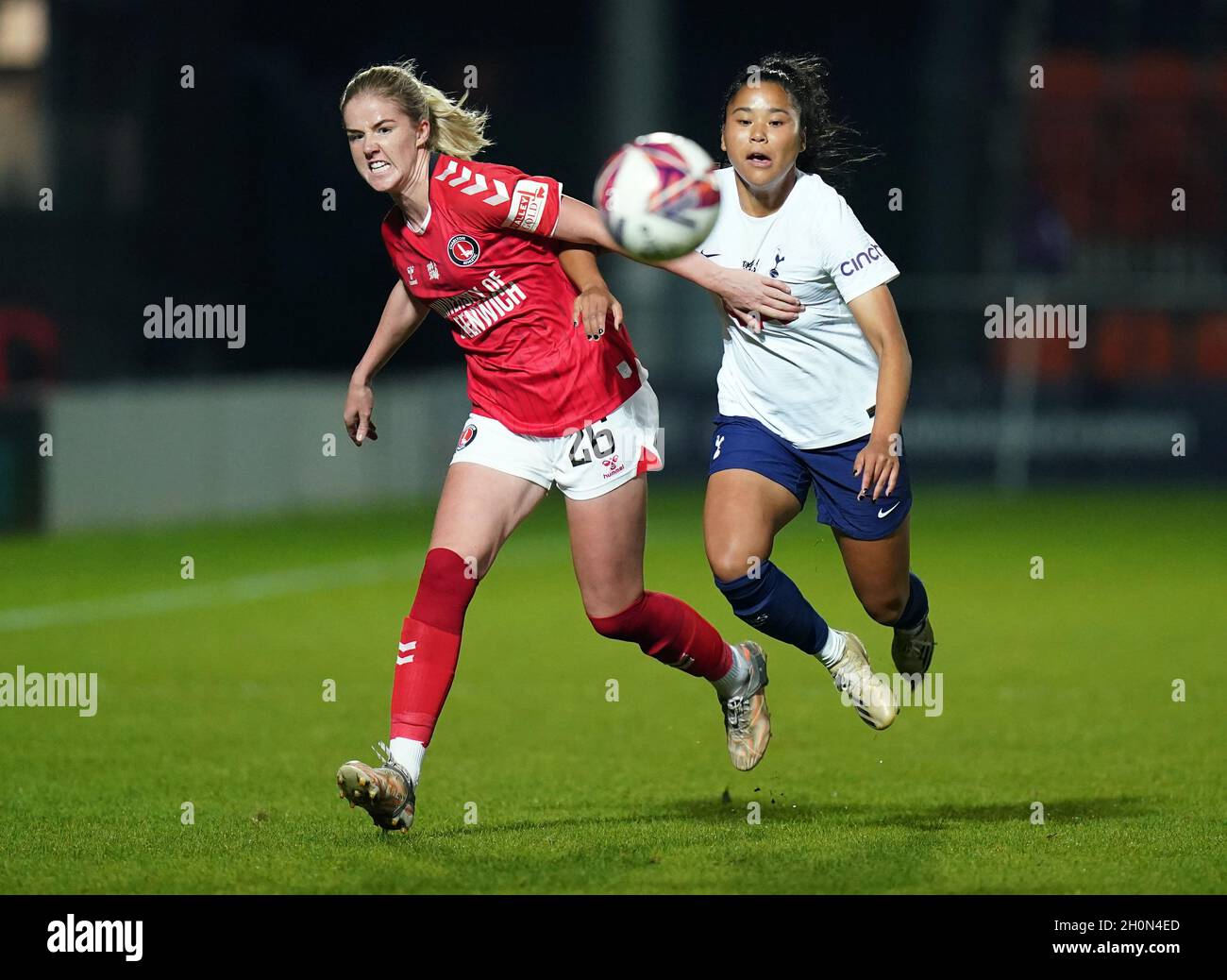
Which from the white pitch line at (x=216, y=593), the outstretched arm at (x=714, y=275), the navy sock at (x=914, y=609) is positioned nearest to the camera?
the outstretched arm at (x=714, y=275)

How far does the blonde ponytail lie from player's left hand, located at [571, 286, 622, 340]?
81 centimetres

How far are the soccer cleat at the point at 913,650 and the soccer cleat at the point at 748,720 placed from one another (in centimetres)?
75

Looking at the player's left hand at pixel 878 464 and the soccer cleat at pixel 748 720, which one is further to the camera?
the soccer cleat at pixel 748 720

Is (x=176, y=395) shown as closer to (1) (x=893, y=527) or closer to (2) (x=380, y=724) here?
(2) (x=380, y=724)

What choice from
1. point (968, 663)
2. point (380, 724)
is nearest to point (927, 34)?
point (968, 663)

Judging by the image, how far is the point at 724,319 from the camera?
7.09 meters

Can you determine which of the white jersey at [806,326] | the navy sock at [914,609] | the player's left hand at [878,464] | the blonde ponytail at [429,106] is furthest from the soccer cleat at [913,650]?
the blonde ponytail at [429,106]

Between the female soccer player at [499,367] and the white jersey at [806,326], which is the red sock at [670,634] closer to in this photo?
the female soccer player at [499,367]

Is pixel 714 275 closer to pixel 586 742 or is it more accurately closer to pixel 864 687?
pixel 864 687

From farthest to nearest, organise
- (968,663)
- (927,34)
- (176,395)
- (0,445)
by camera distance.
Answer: (927,34) < (176,395) < (0,445) < (968,663)

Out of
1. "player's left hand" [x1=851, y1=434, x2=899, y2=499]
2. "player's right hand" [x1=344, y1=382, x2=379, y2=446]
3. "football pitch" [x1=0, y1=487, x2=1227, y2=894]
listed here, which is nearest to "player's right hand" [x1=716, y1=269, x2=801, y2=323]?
"player's left hand" [x1=851, y1=434, x2=899, y2=499]

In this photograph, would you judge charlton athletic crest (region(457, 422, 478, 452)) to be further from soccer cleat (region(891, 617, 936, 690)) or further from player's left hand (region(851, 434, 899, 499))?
soccer cleat (region(891, 617, 936, 690))

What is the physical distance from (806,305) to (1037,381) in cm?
1872

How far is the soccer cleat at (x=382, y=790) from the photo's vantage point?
5965 millimetres
